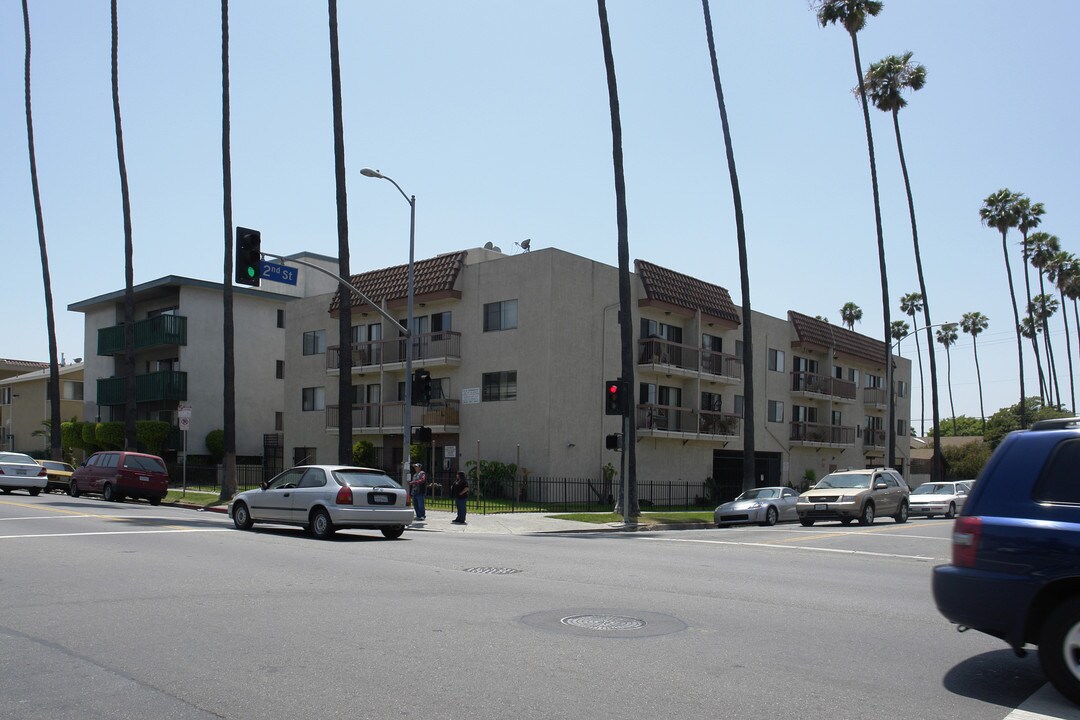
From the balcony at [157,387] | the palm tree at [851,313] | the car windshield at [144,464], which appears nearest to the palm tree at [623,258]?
the car windshield at [144,464]

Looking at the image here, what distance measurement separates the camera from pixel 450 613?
29.6 feet

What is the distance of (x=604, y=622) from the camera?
28.3 ft

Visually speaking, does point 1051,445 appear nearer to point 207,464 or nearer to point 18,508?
point 18,508

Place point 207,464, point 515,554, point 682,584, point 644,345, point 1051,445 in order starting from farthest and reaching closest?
point 207,464, point 644,345, point 515,554, point 682,584, point 1051,445

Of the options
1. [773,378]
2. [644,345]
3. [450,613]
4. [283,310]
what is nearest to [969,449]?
[773,378]

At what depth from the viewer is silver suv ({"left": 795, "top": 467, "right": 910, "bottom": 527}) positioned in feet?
86.8

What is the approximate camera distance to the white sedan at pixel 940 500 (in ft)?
115

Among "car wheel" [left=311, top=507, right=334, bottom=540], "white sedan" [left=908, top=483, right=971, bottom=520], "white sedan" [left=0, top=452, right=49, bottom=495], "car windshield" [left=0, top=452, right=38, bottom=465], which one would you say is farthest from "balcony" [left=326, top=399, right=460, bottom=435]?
"white sedan" [left=908, top=483, right=971, bottom=520]

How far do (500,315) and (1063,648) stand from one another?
97.0 feet

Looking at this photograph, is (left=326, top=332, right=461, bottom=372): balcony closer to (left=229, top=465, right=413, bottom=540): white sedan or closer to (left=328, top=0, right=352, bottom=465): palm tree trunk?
(left=328, top=0, right=352, bottom=465): palm tree trunk

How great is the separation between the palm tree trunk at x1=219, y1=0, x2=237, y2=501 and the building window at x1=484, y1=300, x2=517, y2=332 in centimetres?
945

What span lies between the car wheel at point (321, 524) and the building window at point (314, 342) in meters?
25.2

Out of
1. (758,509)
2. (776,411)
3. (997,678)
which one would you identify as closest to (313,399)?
(758,509)

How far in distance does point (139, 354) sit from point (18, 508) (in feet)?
88.4
